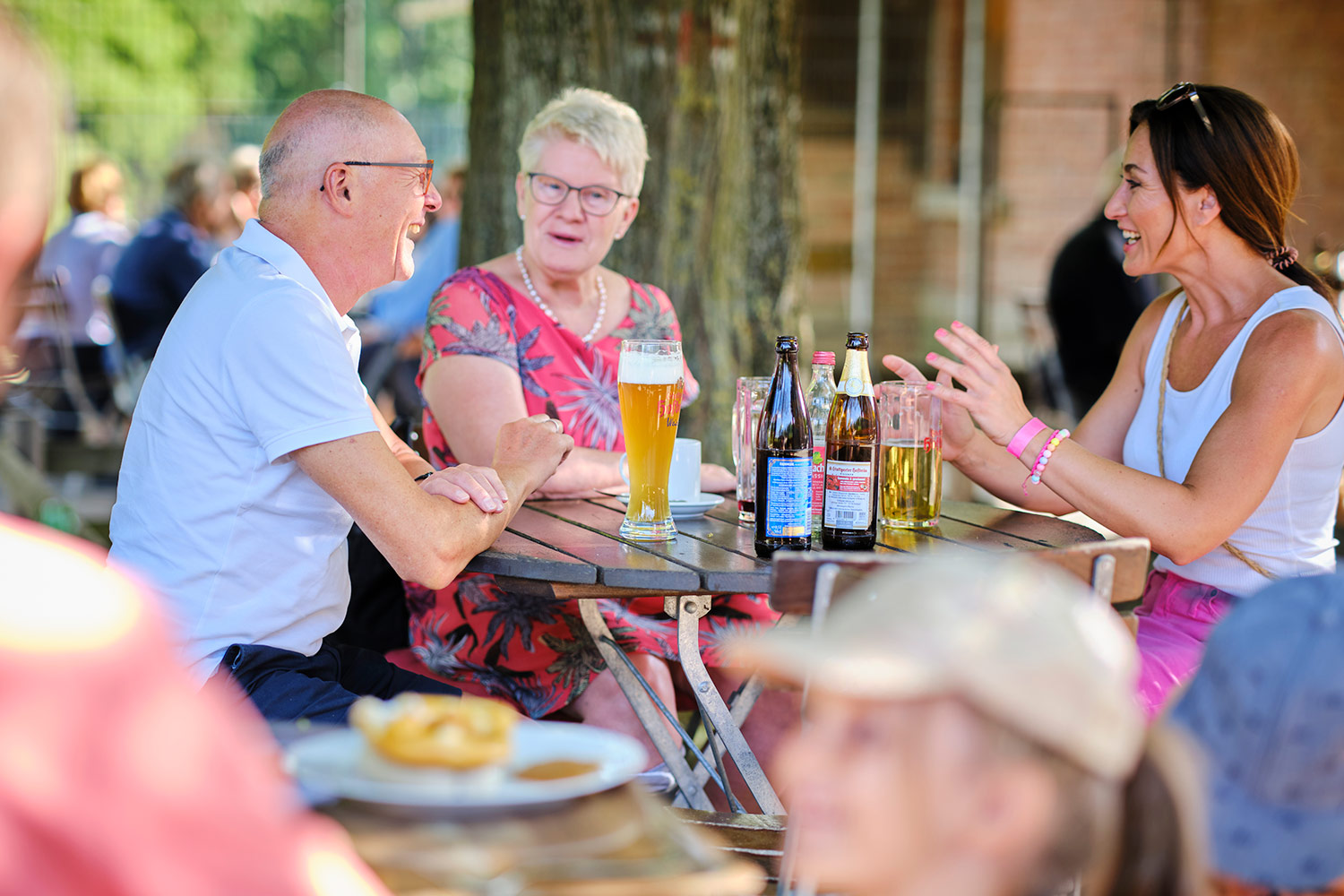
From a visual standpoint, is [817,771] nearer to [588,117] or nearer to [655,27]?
[588,117]

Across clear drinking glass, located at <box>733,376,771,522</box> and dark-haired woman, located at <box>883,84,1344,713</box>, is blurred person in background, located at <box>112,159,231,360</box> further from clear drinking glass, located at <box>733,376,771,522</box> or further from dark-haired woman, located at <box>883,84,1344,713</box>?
dark-haired woman, located at <box>883,84,1344,713</box>

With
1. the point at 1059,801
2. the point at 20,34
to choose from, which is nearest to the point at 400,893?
the point at 1059,801

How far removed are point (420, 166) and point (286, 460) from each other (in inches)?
24.3

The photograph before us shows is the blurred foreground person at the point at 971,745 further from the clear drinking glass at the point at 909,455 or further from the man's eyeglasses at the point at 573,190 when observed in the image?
the man's eyeglasses at the point at 573,190

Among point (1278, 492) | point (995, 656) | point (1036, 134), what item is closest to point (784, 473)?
point (1278, 492)

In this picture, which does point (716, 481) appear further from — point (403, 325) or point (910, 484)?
point (403, 325)

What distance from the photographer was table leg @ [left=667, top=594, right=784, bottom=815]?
227 cm

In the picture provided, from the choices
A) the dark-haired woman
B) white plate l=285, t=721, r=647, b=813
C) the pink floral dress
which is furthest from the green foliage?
white plate l=285, t=721, r=647, b=813

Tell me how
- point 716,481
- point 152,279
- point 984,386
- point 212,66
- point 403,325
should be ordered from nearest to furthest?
point 984,386 → point 716,481 → point 152,279 → point 403,325 → point 212,66

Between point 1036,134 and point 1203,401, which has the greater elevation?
point 1036,134

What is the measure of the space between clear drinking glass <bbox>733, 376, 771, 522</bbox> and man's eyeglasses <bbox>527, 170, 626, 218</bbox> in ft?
2.07

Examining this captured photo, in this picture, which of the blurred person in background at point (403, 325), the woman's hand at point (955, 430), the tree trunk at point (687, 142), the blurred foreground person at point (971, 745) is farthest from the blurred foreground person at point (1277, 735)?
the blurred person in background at point (403, 325)

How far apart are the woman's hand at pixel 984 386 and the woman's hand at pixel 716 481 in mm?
657

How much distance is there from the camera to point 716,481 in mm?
2943
